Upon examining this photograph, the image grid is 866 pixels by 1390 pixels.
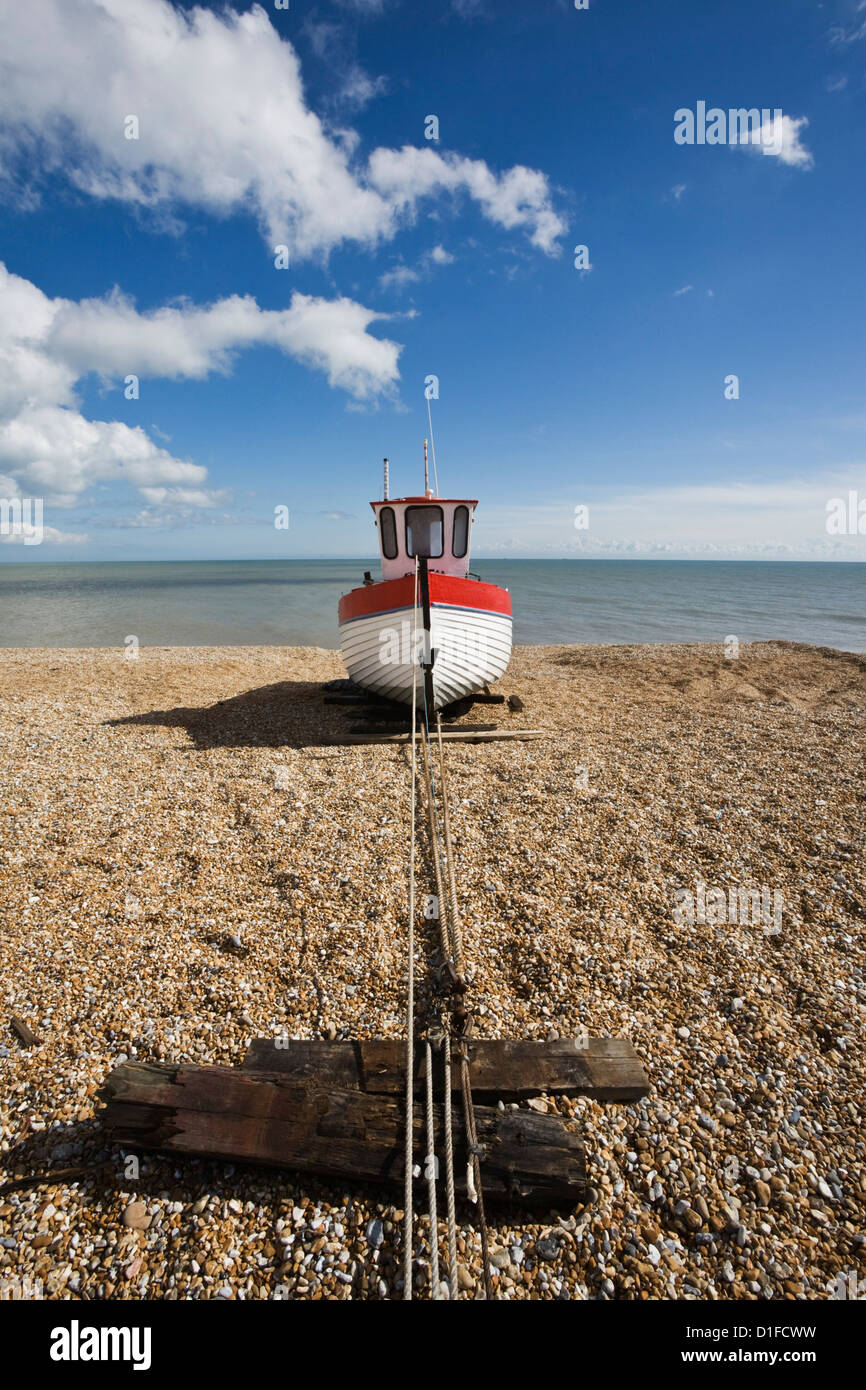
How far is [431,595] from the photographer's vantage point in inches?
348

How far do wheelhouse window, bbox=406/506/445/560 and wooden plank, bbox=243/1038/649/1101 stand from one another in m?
8.28

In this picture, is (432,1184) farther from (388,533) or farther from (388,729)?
(388,533)

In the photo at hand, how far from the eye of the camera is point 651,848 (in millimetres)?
6066

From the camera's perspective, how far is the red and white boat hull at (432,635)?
29.5 feet

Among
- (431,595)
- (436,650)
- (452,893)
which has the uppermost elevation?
(431,595)

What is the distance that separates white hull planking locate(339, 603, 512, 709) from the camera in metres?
9.12

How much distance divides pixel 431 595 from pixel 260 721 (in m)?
4.56

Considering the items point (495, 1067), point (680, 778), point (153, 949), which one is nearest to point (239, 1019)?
point (153, 949)

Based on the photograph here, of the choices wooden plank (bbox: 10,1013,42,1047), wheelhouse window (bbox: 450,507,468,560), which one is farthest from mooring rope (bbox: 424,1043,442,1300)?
wheelhouse window (bbox: 450,507,468,560)

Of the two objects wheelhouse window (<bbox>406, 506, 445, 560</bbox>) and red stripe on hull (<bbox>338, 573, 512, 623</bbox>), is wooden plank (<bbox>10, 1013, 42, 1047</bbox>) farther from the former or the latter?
wheelhouse window (<bbox>406, 506, 445, 560</bbox>)

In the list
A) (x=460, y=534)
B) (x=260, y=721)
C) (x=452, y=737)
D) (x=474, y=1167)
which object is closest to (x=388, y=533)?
(x=460, y=534)

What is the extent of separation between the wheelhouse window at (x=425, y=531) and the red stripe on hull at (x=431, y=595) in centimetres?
113
